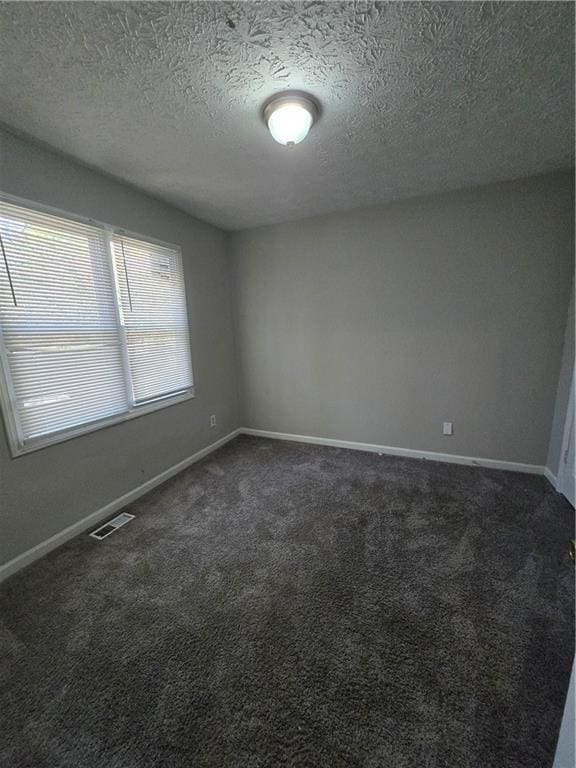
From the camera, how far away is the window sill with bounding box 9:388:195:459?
182cm

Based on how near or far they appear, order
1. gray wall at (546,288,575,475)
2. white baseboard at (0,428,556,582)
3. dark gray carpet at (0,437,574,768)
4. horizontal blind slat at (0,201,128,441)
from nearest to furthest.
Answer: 1. dark gray carpet at (0,437,574,768)
2. horizontal blind slat at (0,201,128,441)
3. white baseboard at (0,428,556,582)
4. gray wall at (546,288,575,475)

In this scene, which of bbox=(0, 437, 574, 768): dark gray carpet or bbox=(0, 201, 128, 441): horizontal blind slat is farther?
bbox=(0, 201, 128, 441): horizontal blind slat

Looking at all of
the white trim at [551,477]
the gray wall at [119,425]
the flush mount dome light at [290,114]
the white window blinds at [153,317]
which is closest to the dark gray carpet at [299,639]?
the white trim at [551,477]

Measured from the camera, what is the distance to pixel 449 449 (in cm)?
296

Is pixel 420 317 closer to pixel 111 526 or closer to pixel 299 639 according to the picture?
pixel 299 639

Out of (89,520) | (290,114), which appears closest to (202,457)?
(89,520)

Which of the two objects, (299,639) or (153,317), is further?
(153,317)

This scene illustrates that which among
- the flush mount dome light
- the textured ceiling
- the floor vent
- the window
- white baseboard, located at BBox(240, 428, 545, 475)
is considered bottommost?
the floor vent

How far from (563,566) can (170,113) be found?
3296mm

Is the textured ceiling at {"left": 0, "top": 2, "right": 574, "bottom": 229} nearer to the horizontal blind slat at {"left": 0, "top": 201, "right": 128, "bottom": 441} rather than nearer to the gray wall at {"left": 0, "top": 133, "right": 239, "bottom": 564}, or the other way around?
the gray wall at {"left": 0, "top": 133, "right": 239, "bottom": 564}

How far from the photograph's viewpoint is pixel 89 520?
2.18 metres

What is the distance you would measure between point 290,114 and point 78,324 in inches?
72.2

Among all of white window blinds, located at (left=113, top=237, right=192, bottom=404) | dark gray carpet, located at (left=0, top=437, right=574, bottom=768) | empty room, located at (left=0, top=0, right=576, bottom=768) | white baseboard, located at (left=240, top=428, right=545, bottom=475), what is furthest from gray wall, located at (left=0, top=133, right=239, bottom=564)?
white baseboard, located at (left=240, top=428, right=545, bottom=475)

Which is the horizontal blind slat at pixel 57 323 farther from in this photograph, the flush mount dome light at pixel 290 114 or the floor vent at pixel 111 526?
the flush mount dome light at pixel 290 114
